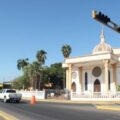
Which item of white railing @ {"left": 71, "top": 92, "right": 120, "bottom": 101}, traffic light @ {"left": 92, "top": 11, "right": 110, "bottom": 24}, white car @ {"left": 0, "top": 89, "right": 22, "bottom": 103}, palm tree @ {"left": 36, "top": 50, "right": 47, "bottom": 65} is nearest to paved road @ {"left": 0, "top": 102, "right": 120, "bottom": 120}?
traffic light @ {"left": 92, "top": 11, "right": 110, "bottom": 24}

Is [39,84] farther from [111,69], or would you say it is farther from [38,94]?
[111,69]

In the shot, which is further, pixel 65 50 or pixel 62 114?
pixel 65 50

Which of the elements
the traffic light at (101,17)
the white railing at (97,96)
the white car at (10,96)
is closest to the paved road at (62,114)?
the traffic light at (101,17)

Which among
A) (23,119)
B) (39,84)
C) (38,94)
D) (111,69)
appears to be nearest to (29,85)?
(39,84)

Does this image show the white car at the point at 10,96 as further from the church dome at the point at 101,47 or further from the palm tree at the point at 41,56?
the palm tree at the point at 41,56

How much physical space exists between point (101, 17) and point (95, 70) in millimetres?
45511

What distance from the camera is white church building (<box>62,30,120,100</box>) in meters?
56.4

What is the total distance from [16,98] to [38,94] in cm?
1752

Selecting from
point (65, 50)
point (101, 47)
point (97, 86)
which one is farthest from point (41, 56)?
point (97, 86)

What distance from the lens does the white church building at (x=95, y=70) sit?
56.4 metres

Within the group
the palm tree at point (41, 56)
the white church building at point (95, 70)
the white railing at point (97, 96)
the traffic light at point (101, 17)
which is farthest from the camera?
the palm tree at point (41, 56)

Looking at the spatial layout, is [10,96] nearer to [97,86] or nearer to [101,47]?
[97,86]

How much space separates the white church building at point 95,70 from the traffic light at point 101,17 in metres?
35.6

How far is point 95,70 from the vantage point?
62625 millimetres
